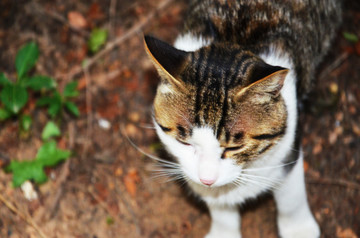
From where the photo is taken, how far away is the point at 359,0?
3.25 meters

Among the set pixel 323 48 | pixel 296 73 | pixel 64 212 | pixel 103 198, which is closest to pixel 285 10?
pixel 296 73

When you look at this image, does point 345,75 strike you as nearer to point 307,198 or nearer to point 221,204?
point 307,198

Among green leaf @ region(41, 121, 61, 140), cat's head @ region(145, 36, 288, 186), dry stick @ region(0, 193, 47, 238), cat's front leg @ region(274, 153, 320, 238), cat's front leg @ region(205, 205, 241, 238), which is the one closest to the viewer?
cat's head @ region(145, 36, 288, 186)

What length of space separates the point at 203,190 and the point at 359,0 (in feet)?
6.71

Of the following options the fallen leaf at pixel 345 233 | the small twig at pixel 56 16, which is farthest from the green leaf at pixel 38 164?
the fallen leaf at pixel 345 233

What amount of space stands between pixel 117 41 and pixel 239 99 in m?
A: 1.66

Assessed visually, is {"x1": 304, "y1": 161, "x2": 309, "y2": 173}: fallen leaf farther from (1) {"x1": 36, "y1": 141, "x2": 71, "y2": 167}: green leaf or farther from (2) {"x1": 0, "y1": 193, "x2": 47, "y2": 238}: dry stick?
(2) {"x1": 0, "y1": 193, "x2": 47, "y2": 238}: dry stick

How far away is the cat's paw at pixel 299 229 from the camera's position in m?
2.52

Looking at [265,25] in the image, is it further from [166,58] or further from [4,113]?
[4,113]

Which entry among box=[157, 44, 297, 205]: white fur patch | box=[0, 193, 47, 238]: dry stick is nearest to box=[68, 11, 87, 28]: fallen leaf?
box=[0, 193, 47, 238]: dry stick

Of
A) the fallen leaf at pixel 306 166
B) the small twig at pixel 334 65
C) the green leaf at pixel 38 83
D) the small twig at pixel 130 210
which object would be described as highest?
the green leaf at pixel 38 83

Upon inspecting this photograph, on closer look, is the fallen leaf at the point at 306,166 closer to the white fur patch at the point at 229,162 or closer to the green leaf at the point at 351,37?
the white fur patch at the point at 229,162

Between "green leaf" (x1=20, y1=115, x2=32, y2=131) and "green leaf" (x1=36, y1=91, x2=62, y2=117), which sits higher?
"green leaf" (x1=36, y1=91, x2=62, y2=117)

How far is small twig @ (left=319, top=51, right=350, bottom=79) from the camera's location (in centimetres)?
304
